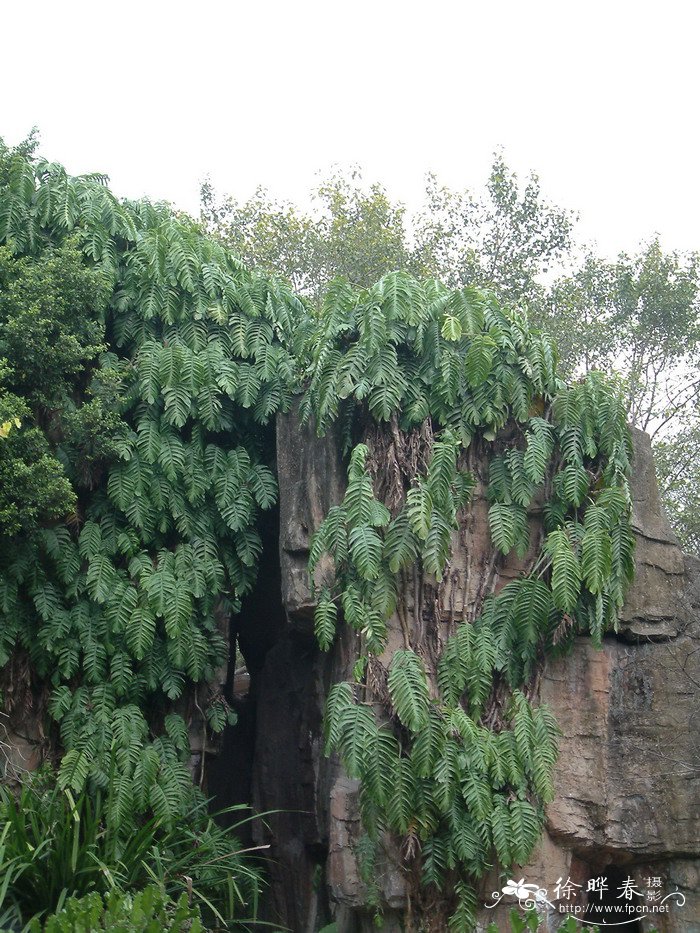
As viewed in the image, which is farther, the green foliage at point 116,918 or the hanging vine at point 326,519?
the hanging vine at point 326,519

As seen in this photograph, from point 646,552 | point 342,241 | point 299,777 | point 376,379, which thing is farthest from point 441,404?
point 342,241

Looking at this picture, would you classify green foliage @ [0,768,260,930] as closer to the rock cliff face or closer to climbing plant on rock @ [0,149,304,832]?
climbing plant on rock @ [0,149,304,832]

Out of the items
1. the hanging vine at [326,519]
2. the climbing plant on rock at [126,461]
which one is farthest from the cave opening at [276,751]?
the hanging vine at [326,519]

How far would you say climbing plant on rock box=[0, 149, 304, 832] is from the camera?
311 inches

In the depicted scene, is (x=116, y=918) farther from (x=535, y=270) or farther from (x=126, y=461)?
(x=535, y=270)

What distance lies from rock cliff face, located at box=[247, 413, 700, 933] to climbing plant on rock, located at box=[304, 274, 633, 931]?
25 centimetres

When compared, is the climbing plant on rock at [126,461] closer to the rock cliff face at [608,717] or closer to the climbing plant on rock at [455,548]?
the rock cliff face at [608,717]

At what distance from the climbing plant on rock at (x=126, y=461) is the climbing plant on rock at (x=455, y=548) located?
1121mm

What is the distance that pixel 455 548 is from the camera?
26.2 feet

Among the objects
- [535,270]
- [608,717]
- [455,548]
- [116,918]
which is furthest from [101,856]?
[535,270]

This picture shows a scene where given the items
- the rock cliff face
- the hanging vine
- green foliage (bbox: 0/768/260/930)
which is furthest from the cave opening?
green foliage (bbox: 0/768/260/930)

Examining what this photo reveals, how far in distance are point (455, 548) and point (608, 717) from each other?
1.78 metres

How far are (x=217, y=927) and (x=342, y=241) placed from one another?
11717 mm

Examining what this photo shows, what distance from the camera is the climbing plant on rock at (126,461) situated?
7.90 metres
